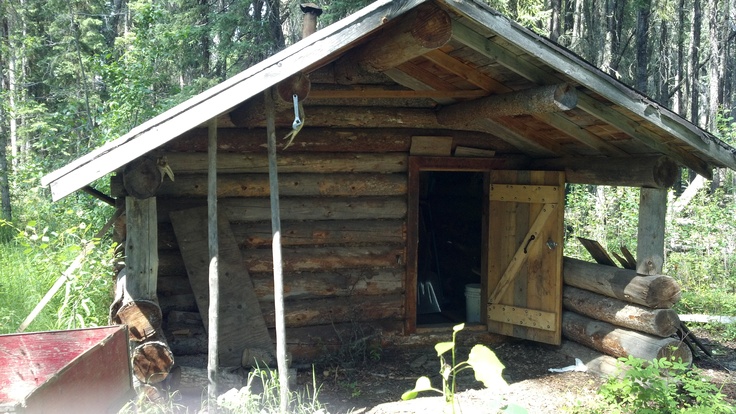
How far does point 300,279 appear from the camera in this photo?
21.9ft

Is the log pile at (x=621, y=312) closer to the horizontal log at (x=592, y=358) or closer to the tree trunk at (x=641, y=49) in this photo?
the horizontal log at (x=592, y=358)

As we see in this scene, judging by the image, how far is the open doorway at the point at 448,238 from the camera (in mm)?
9141

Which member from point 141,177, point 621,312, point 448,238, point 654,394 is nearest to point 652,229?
point 621,312

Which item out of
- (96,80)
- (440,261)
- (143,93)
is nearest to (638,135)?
(440,261)

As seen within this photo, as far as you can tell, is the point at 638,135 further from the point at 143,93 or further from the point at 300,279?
the point at 143,93

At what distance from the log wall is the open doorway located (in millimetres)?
2139

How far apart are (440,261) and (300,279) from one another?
151 inches

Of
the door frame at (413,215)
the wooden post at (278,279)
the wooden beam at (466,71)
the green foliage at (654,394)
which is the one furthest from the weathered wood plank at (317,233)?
the green foliage at (654,394)

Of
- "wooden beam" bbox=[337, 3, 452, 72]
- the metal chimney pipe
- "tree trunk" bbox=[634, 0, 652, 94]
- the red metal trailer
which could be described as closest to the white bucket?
"wooden beam" bbox=[337, 3, 452, 72]

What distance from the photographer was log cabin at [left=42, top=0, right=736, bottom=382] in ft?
16.0

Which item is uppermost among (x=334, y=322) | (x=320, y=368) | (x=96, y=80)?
(x=96, y=80)

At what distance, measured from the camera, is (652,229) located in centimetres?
602

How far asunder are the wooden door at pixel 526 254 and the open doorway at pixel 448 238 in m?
1.57

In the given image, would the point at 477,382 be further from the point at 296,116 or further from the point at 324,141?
the point at 296,116
